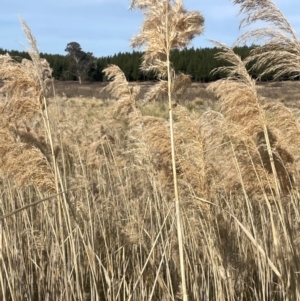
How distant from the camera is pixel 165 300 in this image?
357cm

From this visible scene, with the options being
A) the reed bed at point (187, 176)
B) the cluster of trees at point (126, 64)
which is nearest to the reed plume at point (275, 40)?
the reed bed at point (187, 176)

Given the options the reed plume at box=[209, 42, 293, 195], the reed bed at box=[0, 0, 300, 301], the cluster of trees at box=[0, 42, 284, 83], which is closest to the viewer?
the reed bed at box=[0, 0, 300, 301]

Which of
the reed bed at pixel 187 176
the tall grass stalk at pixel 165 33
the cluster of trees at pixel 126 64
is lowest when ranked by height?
the reed bed at pixel 187 176

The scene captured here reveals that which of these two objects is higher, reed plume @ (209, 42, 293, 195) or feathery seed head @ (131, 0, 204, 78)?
feathery seed head @ (131, 0, 204, 78)

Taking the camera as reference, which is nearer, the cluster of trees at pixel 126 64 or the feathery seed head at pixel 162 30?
the feathery seed head at pixel 162 30

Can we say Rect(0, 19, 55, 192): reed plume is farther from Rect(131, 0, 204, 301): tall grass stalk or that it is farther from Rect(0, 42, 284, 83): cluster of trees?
Rect(0, 42, 284, 83): cluster of trees

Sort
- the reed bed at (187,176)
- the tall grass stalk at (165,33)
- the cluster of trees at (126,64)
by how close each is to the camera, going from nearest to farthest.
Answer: the tall grass stalk at (165,33) → the reed bed at (187,176) → the cluster of trees at (126,64)

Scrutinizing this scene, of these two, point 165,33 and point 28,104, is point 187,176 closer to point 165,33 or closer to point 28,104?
point 28,104

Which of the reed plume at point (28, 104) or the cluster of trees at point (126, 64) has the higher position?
the cluster of trees at point (126, 64)

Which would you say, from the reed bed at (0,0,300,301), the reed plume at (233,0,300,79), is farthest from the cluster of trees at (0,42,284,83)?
the reed plume at (233,0,300,79)

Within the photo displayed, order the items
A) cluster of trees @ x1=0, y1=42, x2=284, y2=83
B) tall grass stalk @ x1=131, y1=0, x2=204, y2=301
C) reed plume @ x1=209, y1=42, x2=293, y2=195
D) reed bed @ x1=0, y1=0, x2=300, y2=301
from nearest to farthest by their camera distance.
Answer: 1. tall grass stalk @ x1=131, y1=0, x2=204, y2=301
2. reed bed @ x1=0, y1=0, x2=300, y2=301
3. reed plume @ x1=209, y1=42, x2=293, y2=195
4. cluster of trees @ x1=0, y1=42, x2=284, y2=83

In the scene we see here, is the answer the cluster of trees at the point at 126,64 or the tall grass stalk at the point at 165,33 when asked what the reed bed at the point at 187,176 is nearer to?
the tall grass stalk at the point at 165,33

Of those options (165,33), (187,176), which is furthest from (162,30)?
(187,176)

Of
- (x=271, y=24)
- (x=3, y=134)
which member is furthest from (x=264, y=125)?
(x=3, y=134)
